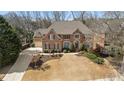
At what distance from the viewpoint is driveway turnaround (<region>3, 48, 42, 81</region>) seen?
2854 millimetres

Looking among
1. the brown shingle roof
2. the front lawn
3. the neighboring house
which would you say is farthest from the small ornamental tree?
the front lawn

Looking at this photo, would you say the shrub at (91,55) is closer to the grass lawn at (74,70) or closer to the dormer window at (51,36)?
the grass lawn at (74,70)

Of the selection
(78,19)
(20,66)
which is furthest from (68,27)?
(20,66)

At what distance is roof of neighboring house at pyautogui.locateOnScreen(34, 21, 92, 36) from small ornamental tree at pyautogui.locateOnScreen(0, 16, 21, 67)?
22cm

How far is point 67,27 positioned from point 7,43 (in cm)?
58

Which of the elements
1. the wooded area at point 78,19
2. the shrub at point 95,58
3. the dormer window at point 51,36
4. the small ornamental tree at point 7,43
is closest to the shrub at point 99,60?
the shrub at point 95,58

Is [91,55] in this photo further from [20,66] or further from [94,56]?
[20,66]
